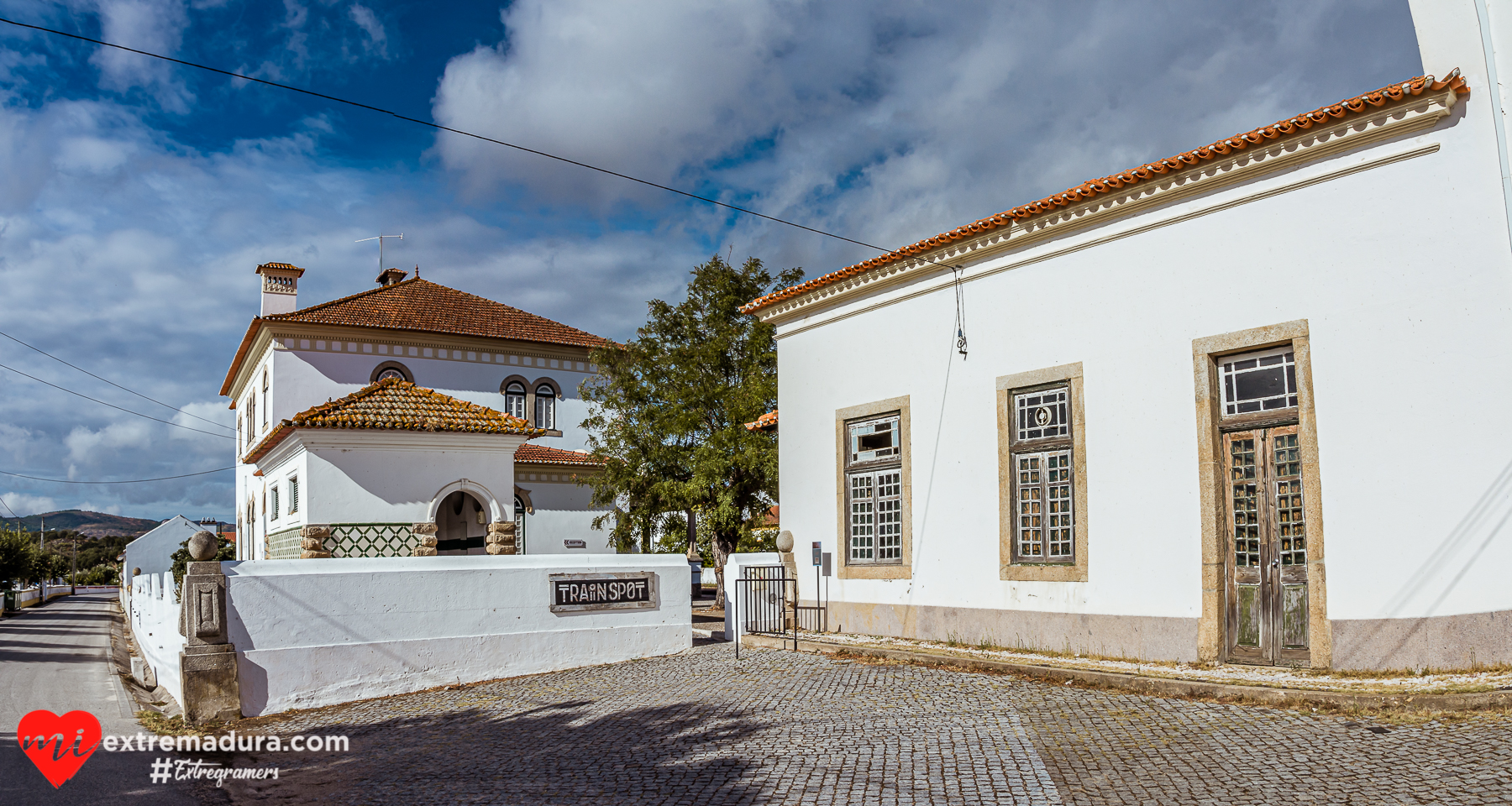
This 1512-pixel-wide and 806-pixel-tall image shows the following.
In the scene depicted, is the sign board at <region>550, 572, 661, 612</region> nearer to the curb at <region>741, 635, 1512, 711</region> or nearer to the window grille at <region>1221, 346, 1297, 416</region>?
the curb at <region>741, 635, 1512, 711</region>

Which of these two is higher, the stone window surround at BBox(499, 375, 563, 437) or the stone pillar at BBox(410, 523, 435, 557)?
the stone window surround at BBox(499, 375, 563, 437)

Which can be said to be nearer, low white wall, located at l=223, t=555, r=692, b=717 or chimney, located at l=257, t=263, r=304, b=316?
low white wall, located at l=223, t=555, r=692, b=717

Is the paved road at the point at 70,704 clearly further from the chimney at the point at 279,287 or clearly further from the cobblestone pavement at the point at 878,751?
the chimney at the point at 279,287

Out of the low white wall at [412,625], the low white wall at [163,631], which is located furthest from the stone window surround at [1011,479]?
the low white wall at [163,631]

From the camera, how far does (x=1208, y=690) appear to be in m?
8.12

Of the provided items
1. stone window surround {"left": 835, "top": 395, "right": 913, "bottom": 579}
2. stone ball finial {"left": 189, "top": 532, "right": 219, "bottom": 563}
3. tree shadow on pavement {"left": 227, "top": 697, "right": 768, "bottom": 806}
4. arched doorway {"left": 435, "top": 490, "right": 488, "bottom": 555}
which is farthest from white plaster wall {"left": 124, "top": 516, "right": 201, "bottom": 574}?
tree shadow on pavement {"left": 227, "top": 697, "right": 768, "bottom": 806}

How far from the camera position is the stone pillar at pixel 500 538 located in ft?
45.6

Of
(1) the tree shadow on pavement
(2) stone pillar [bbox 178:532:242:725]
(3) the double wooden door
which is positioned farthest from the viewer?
(2) stone pillar [bbox 178:532:242:725]

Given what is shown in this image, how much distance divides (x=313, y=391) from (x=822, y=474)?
16.2 metres

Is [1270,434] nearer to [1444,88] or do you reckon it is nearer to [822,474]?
[1444,88]

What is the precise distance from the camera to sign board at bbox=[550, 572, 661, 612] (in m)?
12.0

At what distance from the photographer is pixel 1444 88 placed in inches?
322

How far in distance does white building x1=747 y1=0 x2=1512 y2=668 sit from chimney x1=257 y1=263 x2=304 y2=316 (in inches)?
786

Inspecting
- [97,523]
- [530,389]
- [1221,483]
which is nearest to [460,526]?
[530,389]
